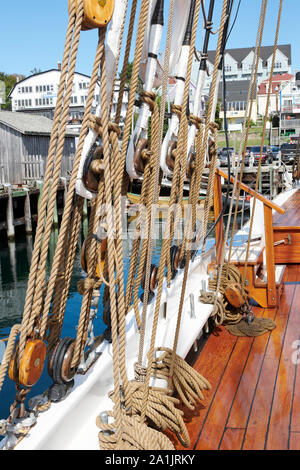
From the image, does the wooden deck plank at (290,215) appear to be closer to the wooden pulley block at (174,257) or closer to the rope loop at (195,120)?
the wooden pulley block at (174,257)

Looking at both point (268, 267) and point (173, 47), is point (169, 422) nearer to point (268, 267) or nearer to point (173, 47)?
point (268, 267)

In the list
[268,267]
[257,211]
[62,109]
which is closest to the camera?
[62,109]

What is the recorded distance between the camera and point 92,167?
195cm

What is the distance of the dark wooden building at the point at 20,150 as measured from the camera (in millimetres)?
22438

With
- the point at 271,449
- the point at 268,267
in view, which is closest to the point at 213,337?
the point at 268,267

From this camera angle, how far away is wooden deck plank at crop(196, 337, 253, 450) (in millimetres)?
2204

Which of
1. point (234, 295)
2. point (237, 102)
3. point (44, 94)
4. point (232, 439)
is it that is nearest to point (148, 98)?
point (234, 295)

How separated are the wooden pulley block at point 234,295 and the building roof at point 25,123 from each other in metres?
21.3

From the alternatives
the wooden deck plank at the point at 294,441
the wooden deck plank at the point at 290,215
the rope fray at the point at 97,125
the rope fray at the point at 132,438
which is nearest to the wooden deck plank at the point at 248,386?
the wooden deck plank at the point at 294,441

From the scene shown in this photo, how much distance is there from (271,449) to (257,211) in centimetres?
349

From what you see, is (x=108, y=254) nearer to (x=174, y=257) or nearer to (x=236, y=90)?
(x=174, y=257)

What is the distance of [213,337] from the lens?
342 centimetres

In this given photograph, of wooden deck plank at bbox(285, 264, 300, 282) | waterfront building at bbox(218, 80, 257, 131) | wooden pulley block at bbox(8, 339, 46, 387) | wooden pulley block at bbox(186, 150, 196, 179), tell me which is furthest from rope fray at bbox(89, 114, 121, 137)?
waterfront building at bbox(218, 80, 257, 131)

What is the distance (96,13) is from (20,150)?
75.2 ft
